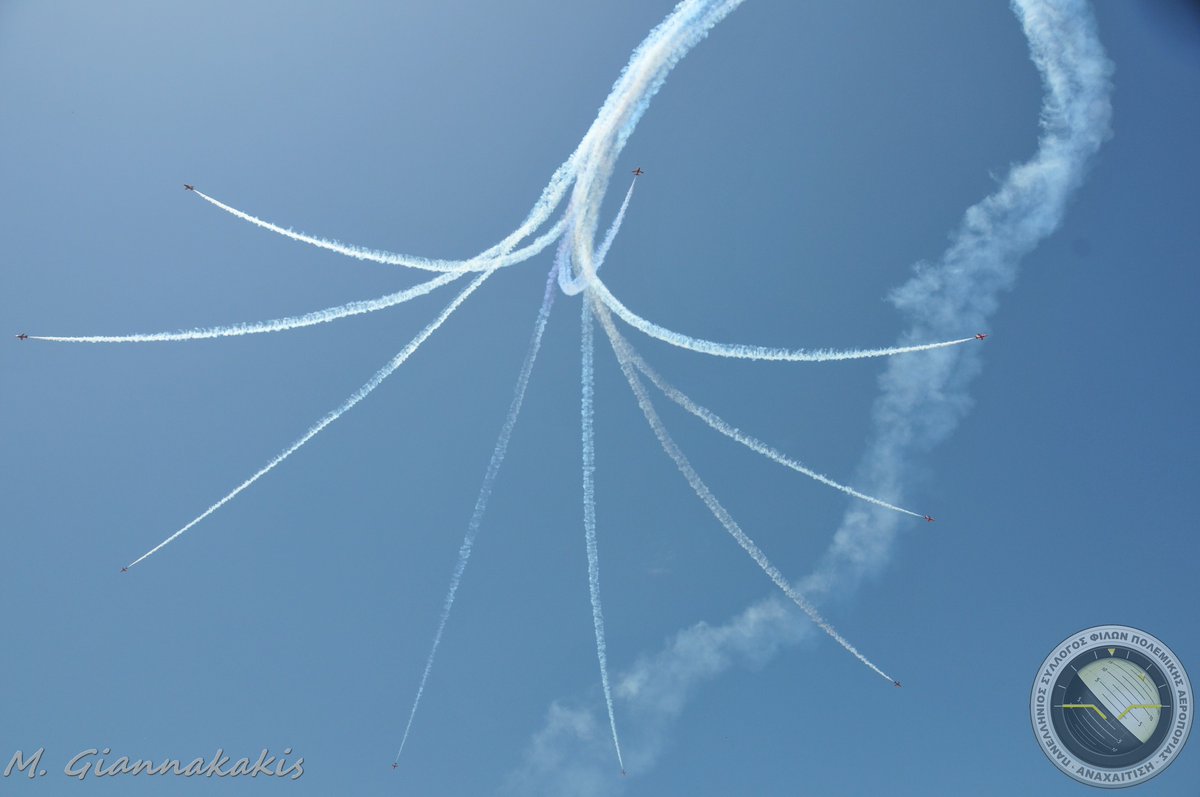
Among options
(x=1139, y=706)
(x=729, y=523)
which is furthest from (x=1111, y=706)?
(x=729, y=523)

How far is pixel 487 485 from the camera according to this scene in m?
13.9

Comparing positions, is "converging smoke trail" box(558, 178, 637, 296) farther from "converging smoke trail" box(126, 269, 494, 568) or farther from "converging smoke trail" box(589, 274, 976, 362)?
"converging smoke trail" box(126, 269, 494, 568)

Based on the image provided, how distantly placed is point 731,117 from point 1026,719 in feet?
39.7

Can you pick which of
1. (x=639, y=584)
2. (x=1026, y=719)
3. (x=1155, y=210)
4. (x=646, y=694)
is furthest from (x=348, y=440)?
(x=1155, y=210)

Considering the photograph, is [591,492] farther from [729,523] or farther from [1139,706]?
[1139,706]

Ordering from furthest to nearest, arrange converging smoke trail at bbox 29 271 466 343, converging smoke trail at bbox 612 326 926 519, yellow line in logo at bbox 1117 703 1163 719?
yellow line in logo at bbox 1117 703 1163 719, converging smoke trail at bbox 612 326 926 519, converging smoke trail at bbox 29 271 466 343

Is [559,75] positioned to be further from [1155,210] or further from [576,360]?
[1155,210]

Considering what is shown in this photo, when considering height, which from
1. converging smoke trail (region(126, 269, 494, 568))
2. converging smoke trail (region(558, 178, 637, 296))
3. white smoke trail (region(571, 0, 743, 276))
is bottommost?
converging smoke trail (region(126, 269, 494, 568))

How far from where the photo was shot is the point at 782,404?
13.7 metres

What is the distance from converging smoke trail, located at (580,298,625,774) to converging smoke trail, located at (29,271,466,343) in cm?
250

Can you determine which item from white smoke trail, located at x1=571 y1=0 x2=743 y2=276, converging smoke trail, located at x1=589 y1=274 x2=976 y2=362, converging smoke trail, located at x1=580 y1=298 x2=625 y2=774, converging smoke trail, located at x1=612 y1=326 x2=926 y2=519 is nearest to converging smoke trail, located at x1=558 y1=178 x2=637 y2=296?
converging smoke trail, located at x1=580 y1=298 x2=625 y2=774

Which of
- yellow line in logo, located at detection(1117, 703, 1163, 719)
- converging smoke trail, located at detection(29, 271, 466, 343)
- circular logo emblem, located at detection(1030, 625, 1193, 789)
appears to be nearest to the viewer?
converging smoke trail, located at detection(29, 271, 466, 343)

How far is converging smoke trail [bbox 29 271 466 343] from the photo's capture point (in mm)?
13484

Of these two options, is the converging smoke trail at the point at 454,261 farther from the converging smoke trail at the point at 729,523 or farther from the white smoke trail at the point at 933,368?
the white smoke trail at the point at 933,368
